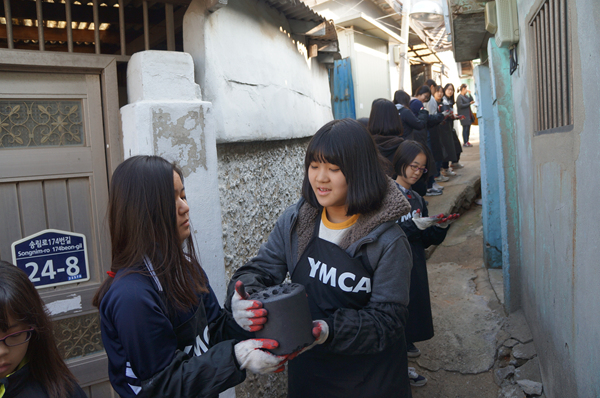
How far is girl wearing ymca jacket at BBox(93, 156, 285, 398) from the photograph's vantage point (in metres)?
1.36

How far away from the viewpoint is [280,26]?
3.75m

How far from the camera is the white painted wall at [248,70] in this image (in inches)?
108

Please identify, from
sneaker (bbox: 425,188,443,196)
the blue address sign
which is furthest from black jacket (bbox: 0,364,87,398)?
sneaker (bbox: 425,188,443,196)

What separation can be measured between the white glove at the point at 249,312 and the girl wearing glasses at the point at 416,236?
1582 mm

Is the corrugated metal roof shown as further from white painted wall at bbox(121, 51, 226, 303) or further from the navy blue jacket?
the navy blue jacket

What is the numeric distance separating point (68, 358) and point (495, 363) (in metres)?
3.05

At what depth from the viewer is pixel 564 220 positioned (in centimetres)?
227

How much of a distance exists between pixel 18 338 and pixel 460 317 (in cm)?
387

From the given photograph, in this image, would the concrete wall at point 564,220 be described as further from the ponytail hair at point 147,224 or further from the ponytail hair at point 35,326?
the ponytail hair at point 35,326

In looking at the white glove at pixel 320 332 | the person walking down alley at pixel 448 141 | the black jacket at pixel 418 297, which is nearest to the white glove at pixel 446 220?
the black jacket at pixel 418 297

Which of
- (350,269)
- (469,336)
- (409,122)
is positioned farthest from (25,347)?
(409,122)

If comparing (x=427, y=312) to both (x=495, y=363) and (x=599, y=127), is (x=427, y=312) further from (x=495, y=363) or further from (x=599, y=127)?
(x=599, y=127)

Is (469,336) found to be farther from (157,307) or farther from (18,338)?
(18,338)

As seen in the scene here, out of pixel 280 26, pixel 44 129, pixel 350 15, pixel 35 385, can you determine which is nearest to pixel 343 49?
pixel 350 15
